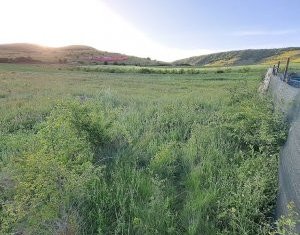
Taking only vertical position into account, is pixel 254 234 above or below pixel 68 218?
below

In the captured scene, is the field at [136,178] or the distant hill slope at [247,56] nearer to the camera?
the field at [136,178]

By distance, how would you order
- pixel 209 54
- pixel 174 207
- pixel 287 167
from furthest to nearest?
pixel 209 54, pixel 174 207, pixel 287 167

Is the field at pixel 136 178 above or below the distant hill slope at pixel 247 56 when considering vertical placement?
above

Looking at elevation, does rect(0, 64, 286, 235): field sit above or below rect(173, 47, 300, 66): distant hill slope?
above

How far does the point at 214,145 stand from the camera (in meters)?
7.30

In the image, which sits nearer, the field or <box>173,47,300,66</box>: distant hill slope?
the field

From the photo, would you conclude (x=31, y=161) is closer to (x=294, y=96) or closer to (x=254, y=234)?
(x=254, y=234)

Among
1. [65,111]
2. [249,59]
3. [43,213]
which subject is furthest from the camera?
[249,59]

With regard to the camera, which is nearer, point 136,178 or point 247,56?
point 136,178

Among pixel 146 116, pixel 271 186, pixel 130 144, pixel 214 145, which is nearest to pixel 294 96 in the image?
pixel 214 145

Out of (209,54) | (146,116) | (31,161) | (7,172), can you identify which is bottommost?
(209,54)

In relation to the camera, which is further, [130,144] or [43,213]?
[130,144]

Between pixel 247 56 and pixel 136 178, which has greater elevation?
pixel 136 178

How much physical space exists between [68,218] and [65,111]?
273 cm
